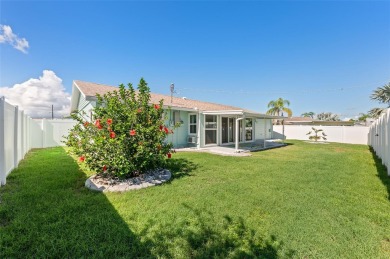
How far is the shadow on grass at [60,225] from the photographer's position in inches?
97.1

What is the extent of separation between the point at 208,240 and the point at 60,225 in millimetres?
2374

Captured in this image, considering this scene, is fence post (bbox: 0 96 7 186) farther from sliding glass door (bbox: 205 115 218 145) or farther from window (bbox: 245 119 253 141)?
window (bbox: 245 119 253 141)

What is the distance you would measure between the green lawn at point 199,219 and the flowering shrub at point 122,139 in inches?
31.1

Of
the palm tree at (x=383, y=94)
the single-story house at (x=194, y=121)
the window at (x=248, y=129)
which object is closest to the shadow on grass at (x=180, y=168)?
the single-story house at (x=194, y=121)

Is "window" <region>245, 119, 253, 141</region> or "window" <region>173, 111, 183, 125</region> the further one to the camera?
"window" <region>245, 119, 253, 141</region>

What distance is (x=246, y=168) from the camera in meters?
7.44

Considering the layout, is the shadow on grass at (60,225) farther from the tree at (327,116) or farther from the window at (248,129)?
the tree at (327,116)

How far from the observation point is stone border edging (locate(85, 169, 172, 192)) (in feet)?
15.8

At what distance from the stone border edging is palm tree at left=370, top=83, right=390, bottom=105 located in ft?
76.6

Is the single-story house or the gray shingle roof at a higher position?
the gray shingle roof

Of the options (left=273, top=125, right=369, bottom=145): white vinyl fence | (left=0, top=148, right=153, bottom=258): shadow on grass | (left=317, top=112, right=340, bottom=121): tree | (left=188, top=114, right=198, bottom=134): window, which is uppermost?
(left=317, top=112, right=340, bottom=121): tree

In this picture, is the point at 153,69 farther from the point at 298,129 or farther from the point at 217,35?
the point at 298,129

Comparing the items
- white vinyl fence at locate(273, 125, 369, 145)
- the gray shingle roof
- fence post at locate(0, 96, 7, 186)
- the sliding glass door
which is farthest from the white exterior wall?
fence post at locate(0, 96, 7, 186)

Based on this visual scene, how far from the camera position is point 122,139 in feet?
16.0
